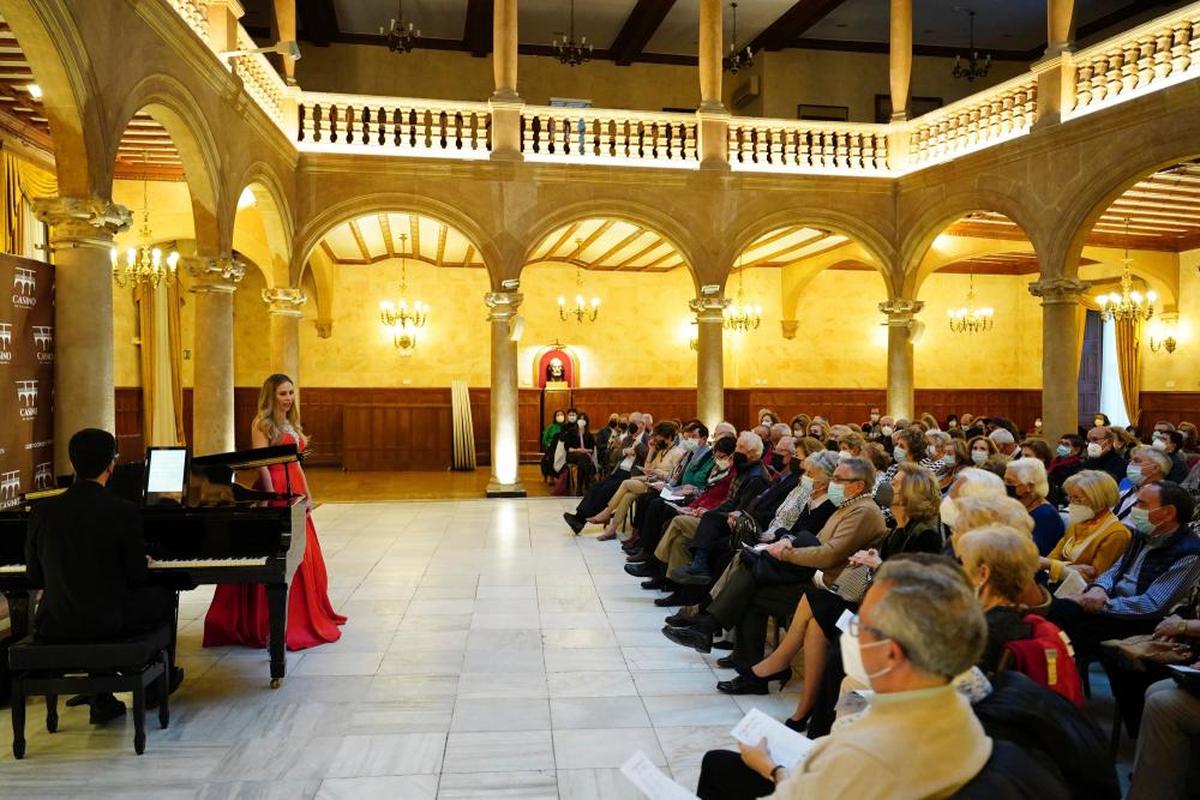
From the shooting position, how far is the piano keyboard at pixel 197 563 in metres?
4.05

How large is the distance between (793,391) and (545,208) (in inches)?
317

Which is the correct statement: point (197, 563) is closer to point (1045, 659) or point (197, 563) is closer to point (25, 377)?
point (25, 377)

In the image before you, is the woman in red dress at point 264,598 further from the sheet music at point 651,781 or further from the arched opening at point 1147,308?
the arched opening at point 1147,308

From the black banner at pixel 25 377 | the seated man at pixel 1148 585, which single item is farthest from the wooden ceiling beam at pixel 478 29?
the seated man at pixel 1148 585

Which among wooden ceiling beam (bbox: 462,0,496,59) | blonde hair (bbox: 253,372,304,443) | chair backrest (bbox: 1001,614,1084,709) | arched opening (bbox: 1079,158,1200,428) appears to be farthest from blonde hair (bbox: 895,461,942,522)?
wooden ceiling beam (bbox: 462,0,496,59)

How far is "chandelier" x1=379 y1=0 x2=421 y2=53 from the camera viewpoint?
45.6 feet

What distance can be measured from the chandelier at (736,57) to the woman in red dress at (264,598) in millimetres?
12759

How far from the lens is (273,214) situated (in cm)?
1079

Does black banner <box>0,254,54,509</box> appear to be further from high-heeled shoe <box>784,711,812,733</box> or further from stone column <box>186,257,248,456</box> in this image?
high-heeled shoe <box>784,711,812,733</box>

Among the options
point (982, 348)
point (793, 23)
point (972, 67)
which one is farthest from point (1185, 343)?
point (793, 23)

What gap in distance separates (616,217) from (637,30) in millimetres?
5223

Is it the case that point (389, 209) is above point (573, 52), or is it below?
below

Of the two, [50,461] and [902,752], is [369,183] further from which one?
[902,752]

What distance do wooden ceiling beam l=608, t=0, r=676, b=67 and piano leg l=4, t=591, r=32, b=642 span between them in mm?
13328
